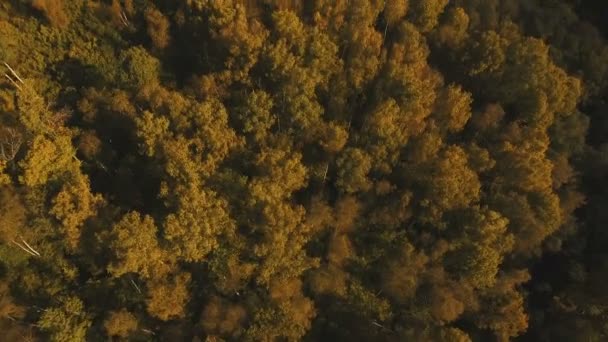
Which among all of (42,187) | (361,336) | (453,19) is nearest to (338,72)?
(453,19)

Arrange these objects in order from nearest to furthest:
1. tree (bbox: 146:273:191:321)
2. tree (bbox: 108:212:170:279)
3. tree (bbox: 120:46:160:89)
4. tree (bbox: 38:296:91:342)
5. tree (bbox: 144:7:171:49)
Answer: tree (bbox: 108:212:170:279)
tree (bbox: 38:296:91:342)
tree (bbox: 146:273:191:321)
tree (bbox: 120:46:160:89)
tree (bbox: 144:7:171:49)

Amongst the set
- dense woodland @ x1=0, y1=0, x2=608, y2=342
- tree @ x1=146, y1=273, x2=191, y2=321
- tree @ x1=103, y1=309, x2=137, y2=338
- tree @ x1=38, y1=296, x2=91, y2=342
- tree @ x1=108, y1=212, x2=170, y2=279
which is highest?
dense woodland @ x1=0, y1=0, x2=608, y2=342

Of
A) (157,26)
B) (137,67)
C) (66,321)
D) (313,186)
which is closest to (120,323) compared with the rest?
(66,321)

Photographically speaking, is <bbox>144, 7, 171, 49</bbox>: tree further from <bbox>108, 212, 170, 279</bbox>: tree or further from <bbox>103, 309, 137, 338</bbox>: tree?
<bbox>103, 309, 137, 338</bbox>: tree

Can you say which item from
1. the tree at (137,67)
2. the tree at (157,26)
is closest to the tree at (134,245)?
the tree at (137,67)

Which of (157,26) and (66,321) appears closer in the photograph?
(66,321)

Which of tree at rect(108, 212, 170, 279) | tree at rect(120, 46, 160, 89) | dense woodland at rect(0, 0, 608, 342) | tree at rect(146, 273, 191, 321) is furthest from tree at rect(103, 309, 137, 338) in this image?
tree at rect(120, 46, 160, 89)

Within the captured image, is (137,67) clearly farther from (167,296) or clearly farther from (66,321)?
(66,321)

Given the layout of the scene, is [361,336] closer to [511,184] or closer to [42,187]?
[511,184]

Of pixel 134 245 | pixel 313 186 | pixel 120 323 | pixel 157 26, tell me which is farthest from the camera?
pixel 157 26

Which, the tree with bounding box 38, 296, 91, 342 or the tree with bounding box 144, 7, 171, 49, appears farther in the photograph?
the tree with bounding box 144, 7, 171, 49

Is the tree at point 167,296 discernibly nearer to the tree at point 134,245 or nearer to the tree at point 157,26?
the tree at point 134,245
